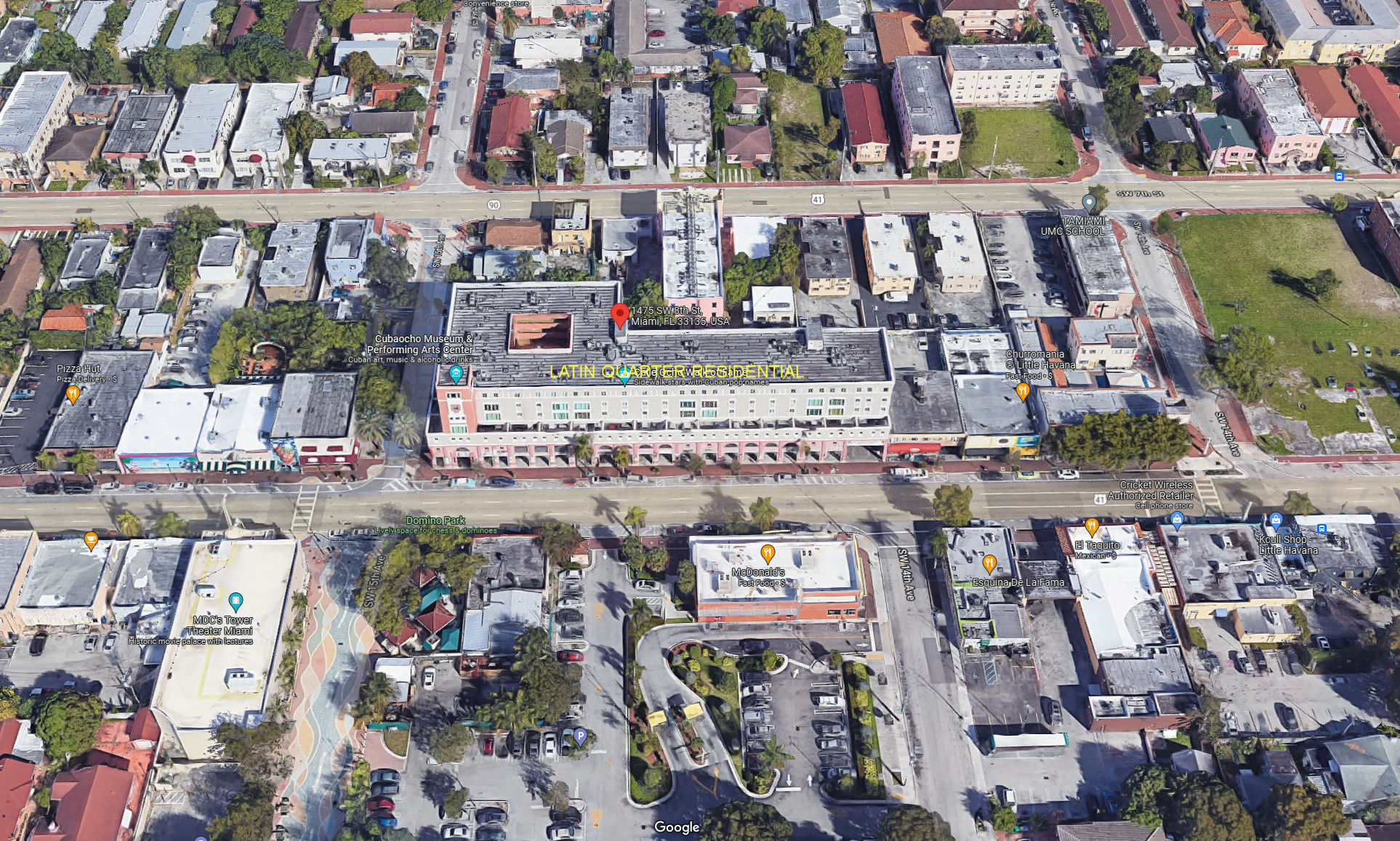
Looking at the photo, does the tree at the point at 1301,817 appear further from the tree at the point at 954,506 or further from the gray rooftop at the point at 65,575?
the gray rooftop at the point at 65,575

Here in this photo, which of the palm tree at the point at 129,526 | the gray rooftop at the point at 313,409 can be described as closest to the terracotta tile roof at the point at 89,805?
the palm tree at the point at 129,526

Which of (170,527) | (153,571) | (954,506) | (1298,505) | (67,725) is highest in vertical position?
(170,527)

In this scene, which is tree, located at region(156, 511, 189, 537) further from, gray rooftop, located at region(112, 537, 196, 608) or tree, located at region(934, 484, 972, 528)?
tree, located at region(934, 484, 972, 528)

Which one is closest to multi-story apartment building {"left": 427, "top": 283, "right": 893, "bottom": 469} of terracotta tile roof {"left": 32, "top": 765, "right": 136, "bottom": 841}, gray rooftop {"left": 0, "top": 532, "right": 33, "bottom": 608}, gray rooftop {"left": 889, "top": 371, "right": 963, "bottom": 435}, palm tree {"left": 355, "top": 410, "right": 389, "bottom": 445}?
gray rooftop {"left": 889, "top": 371, "right": 963, "bottom": 435}

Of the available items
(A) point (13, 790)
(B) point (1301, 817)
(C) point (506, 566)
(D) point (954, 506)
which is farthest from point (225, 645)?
(B) point (1301, 817)

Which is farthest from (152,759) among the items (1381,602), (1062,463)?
(1381,602)

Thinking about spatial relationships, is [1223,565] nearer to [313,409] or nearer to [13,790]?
[313,409]
